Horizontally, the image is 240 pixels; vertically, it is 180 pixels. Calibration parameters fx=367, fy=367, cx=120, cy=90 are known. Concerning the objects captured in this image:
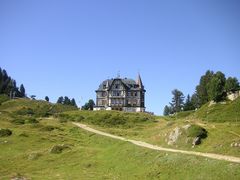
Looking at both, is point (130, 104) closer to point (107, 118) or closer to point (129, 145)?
point (107, 118)

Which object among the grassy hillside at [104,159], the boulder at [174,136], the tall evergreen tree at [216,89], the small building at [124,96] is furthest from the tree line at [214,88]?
the boulder at [174,136]

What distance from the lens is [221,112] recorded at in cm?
9781

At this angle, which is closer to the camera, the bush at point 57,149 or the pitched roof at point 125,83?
the bush at point 57,149

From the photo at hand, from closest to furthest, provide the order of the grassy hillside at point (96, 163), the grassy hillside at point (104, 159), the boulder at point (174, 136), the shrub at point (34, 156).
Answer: the grassy hillside at point (96, 163) → the grassy hillside at point (104, 159) → the boulder at point (174, 136) → the shrub at point (34, 156)

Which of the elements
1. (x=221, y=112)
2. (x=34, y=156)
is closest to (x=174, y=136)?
(x=34, y=156)

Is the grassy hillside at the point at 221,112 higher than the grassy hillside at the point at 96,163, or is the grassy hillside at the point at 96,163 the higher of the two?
the grassy hillside at the point at 221,112

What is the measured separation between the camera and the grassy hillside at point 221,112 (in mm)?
89000

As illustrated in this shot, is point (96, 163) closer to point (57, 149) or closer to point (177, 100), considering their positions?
point (57, 149)

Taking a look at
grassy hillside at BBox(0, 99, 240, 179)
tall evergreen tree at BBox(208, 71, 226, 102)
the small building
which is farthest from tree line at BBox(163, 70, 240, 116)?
→ grassy hillside at BBox(0, 99, 240, 179)

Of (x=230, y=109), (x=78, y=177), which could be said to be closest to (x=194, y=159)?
(x=78, y=177)

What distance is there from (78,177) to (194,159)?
1369 centimetres

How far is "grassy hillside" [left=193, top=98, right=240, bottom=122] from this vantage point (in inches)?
3504

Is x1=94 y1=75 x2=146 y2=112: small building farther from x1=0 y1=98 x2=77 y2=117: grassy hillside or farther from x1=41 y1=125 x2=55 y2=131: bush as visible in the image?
x1=41 y1=125 x2=55 y2=131: bush

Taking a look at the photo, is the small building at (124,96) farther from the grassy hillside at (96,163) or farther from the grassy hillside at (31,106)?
the grassy hillside at (96,163)
